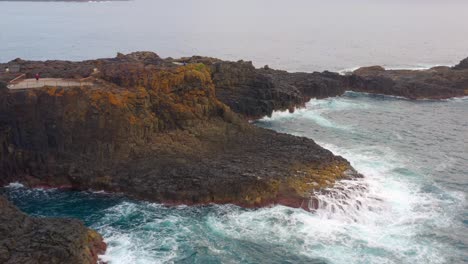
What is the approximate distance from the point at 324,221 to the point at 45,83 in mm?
34005

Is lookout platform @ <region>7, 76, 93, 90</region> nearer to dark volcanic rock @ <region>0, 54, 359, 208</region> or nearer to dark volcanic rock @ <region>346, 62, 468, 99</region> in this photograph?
dark volcanic rock @ <region>0, 54, 359, 208</region>

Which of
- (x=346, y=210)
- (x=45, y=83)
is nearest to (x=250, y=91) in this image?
(x=45, y=83)

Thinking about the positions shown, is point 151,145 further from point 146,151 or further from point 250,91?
point 250,91

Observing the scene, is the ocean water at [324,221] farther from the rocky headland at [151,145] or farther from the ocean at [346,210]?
the rocky headland at [151,145]

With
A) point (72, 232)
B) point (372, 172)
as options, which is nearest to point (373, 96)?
point (372, 172)

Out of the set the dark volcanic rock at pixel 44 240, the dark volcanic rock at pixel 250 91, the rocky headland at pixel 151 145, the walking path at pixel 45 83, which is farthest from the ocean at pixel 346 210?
the walking path at pixel 45 83

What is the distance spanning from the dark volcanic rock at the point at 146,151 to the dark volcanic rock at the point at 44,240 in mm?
9908

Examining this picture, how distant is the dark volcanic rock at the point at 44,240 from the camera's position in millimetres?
28562

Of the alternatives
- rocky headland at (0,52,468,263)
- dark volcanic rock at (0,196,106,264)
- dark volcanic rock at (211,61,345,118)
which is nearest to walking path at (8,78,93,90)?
rocky headland at (0,52,468,263)

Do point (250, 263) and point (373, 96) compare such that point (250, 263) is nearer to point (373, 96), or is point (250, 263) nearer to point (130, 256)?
point (130, 256)

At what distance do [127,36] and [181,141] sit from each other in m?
128

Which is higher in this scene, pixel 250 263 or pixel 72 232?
pixel 72 232

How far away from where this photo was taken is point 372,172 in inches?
1902

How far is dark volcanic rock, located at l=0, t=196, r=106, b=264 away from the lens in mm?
28562
